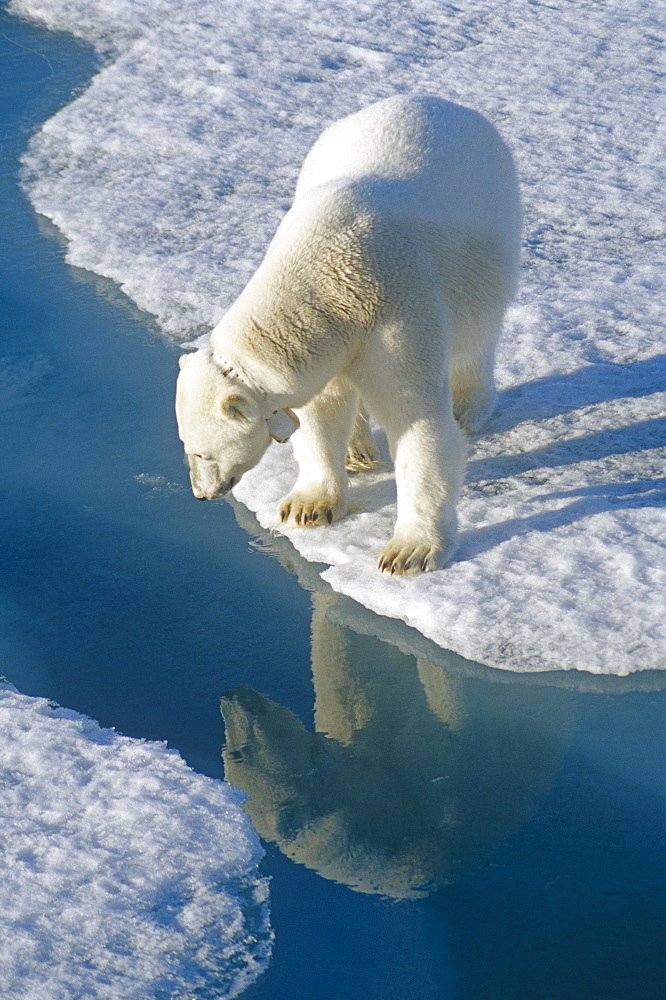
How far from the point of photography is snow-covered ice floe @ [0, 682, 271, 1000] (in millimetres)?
2184

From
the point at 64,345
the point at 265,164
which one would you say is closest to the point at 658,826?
the point at 64,345

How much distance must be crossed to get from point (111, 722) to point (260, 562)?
0.92m

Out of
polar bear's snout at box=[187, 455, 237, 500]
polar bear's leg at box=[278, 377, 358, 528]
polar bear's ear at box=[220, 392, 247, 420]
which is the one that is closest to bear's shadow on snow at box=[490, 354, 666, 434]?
polar bear's leg at box=[278, 377, 358, 528]

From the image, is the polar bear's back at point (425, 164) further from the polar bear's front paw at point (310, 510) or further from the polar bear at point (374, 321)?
the polar bear's front paw at point (310, 510)

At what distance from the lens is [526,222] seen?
637 centimetres

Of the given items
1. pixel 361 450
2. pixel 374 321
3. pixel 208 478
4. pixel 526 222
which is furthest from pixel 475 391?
pixel 526 222

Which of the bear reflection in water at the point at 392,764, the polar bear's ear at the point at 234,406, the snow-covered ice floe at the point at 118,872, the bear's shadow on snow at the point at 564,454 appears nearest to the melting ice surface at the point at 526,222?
the bear's shadow on snow at the point at 564,454

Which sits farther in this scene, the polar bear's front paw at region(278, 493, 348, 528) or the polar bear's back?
the polar bear's front paw at region(278, 493, 348, 528)

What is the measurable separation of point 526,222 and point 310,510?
3.39 m

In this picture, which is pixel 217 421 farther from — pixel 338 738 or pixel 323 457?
pixel 338 738

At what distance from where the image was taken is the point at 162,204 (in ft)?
21.3

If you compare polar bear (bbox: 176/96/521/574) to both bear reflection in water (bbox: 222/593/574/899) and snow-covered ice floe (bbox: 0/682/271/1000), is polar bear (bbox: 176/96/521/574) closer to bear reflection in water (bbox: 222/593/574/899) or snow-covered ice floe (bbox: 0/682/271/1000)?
bear reflection in water (bbox: 222/593/574/899)

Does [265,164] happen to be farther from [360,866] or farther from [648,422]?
[360,866]

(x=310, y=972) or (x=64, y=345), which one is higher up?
(x=310, y=972)
